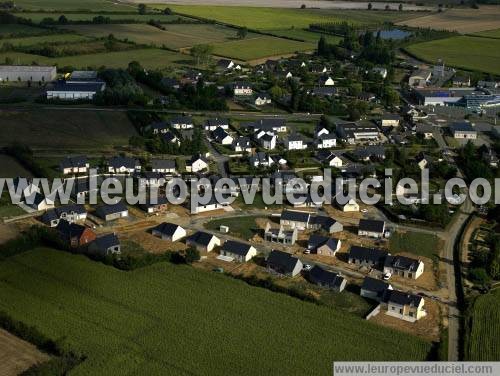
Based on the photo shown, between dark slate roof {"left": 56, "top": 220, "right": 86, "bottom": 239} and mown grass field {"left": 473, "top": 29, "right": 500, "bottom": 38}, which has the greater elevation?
mown grass field {"left": 473, "top": 29, "right": 500, "bottom": 38}

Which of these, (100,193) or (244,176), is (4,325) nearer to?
(100,193)

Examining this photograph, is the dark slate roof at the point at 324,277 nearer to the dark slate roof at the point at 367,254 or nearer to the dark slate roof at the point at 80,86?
the dark slate roof at the point at 367,254

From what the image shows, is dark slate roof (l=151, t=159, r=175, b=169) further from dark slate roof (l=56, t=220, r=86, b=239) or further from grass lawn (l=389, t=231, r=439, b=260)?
grass lawn (l=389, t=231, r=439, b=260)

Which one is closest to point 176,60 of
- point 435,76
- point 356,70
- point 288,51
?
point 288,51

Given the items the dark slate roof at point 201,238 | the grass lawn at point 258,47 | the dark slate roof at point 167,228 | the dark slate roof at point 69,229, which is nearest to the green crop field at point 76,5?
the grass lawn at point 258,47

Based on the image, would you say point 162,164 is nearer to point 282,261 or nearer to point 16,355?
point 282,261

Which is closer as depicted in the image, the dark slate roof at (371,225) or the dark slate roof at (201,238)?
the dark slate roof at (201,238)

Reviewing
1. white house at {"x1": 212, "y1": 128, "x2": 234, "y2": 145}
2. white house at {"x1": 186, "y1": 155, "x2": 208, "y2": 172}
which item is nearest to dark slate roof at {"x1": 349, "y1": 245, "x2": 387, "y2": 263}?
white house at {"x1": 186, "y1": 155, "x2": 208, "y2": 172}
